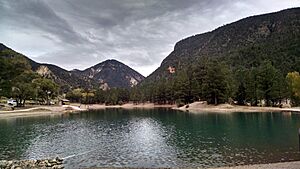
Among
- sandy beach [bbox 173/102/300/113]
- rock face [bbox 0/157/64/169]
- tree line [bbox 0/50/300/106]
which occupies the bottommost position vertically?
rock face [bbox 0/157/64/169]

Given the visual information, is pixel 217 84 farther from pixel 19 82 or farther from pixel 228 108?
pixel 19 82

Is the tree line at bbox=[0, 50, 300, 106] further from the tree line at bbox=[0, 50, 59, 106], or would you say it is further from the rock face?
the rock face

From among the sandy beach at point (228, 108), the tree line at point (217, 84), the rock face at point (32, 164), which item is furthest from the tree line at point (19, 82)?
the rock face at point (32, 164)

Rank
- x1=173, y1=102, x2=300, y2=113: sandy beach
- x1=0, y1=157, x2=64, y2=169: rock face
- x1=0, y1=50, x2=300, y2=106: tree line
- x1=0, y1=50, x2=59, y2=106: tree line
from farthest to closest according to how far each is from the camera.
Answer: x1=0, y1=50, x2=300, y2=106: tree line → x1=0, y1=50, x2=59, y2=106: tree line → x1=173, y1=102, x2=300, y2=113: sandy beach → x1=0, y1=157, x2=64, y2=169: rock face

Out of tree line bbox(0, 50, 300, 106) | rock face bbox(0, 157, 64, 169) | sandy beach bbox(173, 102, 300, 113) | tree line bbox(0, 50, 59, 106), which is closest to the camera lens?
rock face bbox(0, 157, 64, 169)

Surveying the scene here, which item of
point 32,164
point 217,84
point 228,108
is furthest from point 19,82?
point 32,164

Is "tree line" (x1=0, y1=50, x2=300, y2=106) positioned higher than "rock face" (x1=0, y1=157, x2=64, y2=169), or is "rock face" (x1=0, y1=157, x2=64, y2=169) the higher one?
"tree line" (x1=0, y1=50, x2=300, y2=106)

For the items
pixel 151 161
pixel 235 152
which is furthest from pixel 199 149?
pixel 151 161

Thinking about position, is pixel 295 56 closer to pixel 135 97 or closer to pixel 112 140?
pixel 135 97

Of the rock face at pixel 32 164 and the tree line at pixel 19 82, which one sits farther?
the tree line at pixel 19 82

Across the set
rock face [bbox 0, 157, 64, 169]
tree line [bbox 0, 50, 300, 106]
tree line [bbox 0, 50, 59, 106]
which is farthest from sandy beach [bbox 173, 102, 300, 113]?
rock face [bbox 0, 157, 64, 169]

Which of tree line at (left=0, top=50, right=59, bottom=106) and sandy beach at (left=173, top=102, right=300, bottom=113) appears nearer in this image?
sandy beach at (left=173, top=102, right=300, bottom=113)

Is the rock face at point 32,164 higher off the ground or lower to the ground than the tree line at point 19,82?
lower

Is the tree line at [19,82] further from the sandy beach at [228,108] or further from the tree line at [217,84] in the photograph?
the sandy beach at [228,108]
